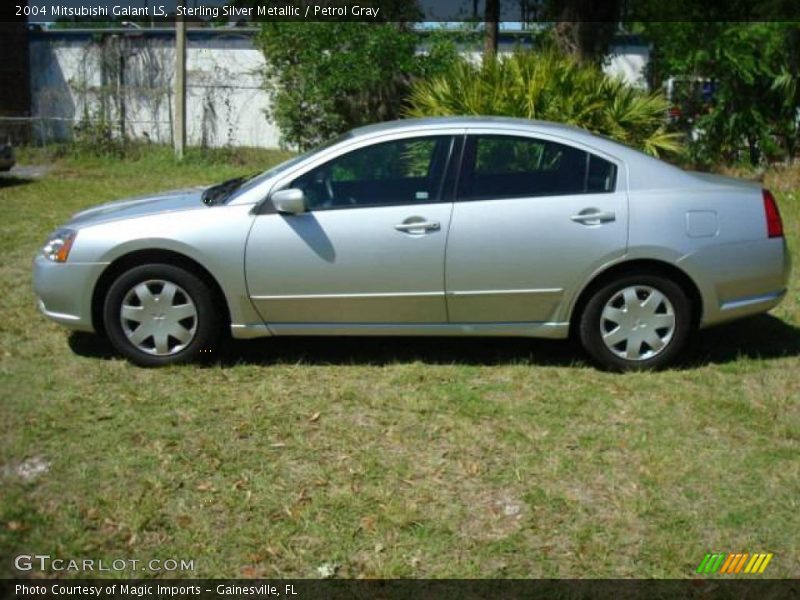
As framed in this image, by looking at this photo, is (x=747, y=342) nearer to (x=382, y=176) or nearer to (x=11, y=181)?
(x=382, y=176)

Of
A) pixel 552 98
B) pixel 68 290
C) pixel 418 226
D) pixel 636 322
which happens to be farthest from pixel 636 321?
pixel 552 98

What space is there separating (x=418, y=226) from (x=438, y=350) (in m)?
1.08

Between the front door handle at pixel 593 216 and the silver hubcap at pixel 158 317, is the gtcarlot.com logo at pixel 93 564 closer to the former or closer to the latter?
the silver hubcap at pixel 158 317

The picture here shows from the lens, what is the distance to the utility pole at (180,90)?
1571cm

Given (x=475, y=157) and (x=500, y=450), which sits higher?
(x=475, y=157)

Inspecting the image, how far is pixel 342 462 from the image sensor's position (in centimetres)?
468

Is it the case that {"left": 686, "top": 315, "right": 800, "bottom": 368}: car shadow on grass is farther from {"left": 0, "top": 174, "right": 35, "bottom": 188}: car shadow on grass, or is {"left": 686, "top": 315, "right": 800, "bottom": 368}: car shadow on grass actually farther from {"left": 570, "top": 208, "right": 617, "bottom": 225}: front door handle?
{"left": 0, "top": 174, "right": 35, "bottom": 188}: car shadow on grass

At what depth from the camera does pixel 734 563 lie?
387 cm

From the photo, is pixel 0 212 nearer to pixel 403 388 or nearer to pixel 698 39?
pixel 403 388

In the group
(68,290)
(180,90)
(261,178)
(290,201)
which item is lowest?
(68,290)

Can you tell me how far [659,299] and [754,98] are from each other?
11.0 m

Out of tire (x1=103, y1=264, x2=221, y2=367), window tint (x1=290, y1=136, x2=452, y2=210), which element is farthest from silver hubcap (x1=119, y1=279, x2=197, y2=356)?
window tint (x1=290, y1=136, x2=452, y2=210)

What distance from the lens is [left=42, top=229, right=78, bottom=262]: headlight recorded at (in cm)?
591

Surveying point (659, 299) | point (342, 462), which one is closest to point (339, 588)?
point (342, 462)
